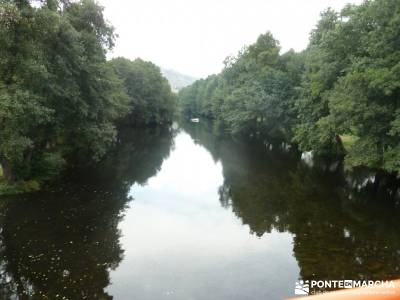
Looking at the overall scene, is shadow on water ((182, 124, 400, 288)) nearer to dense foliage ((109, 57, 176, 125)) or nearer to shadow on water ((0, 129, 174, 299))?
shadow on water ((0, 129, 174, 299))

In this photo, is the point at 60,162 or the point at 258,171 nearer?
the point at 60,162

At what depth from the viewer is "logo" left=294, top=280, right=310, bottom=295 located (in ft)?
42.9

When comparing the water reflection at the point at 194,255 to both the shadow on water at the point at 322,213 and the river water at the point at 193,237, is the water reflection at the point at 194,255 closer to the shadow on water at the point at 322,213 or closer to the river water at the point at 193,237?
the river water at the point at 193,237

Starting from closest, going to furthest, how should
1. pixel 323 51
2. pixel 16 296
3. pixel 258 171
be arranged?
pixel 16 296 < pixel 323 51 < pixel 258 171

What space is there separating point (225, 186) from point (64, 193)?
42.7 ft

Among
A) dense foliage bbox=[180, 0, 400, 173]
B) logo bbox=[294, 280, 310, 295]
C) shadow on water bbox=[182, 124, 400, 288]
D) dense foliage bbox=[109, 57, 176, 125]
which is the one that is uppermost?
dense foliage bbox=[109, 57, 176, 125]

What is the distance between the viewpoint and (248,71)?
69.1 m

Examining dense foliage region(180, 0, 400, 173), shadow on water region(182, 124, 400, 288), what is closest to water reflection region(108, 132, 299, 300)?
shadow on water region(182, 124, 400, 288)

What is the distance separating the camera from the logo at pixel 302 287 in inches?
515

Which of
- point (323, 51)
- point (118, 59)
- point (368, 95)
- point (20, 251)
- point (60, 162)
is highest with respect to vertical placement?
point (118, 59)

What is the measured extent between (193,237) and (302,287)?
7.08 meters

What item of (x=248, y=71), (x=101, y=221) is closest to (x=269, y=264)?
(x=101, y=221)

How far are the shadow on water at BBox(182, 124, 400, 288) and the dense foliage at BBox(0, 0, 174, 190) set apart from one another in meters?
13.6

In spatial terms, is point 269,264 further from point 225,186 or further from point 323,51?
point 323,51
